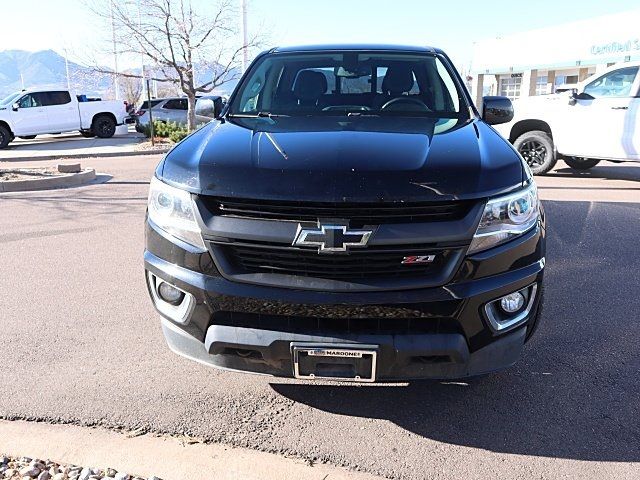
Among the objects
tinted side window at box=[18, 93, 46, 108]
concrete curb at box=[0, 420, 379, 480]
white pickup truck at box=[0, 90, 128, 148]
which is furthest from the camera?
tinted side window at box=[18, 93, 46, 108]

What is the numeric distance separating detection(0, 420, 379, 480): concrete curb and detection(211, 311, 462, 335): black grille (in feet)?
2.05

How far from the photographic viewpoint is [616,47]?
24.0 metres

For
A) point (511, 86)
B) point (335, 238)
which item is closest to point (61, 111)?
point (335, 238)

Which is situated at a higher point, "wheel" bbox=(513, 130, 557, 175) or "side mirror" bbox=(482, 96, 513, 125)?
"side mirror" bbox=(482, 96, 513, 125)

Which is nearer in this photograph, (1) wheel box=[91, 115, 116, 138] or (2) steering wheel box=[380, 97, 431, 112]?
(2) steering wheel box=[380, 97, 431, 112]

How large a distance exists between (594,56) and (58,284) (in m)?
26.8

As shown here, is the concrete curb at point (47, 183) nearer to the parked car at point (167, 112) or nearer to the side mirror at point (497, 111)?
the side mirror at point (497, 111)

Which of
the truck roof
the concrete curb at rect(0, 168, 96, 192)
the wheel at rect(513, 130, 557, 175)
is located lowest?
the concrete curb at rect(0, 168, 96, 192)

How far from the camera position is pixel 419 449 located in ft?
8.54

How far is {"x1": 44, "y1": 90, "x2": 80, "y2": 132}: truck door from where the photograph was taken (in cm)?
1994

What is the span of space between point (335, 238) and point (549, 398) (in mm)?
1573

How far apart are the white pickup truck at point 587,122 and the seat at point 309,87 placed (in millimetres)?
6565

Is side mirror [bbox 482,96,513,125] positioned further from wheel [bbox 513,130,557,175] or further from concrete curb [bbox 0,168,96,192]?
concrete curb [bbox 0,168,96,192]

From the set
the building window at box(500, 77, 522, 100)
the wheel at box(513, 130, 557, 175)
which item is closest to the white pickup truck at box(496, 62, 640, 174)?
the wheel at box(513, 130, 557, 175)
